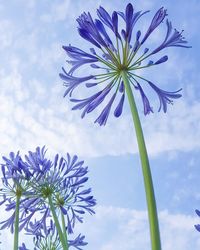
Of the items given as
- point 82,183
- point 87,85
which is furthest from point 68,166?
point 87,85

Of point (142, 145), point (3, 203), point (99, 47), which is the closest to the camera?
point (142, 145)

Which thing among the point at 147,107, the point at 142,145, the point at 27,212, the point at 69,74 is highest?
the point at 69,74

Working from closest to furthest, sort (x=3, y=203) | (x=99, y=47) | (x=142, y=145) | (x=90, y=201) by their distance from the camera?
(x=142, y=145) < (x=99, y=47) < (x=3, y=203) < (x=90, y=201)

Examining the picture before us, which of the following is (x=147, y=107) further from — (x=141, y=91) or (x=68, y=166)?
(x=68, y=166)

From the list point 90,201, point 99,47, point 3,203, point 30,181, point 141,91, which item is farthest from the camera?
point 90,201

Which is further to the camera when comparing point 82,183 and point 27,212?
point 82,183

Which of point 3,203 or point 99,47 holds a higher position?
point 99,47

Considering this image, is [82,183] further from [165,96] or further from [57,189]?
[165,96]

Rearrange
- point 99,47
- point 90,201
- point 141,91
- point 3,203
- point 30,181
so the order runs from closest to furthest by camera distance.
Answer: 1. point 99,47
2. point 141,91
3. point 30,181
4. point 3,203
5. point 90,201

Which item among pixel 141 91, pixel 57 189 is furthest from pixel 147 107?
pixel 57 189
